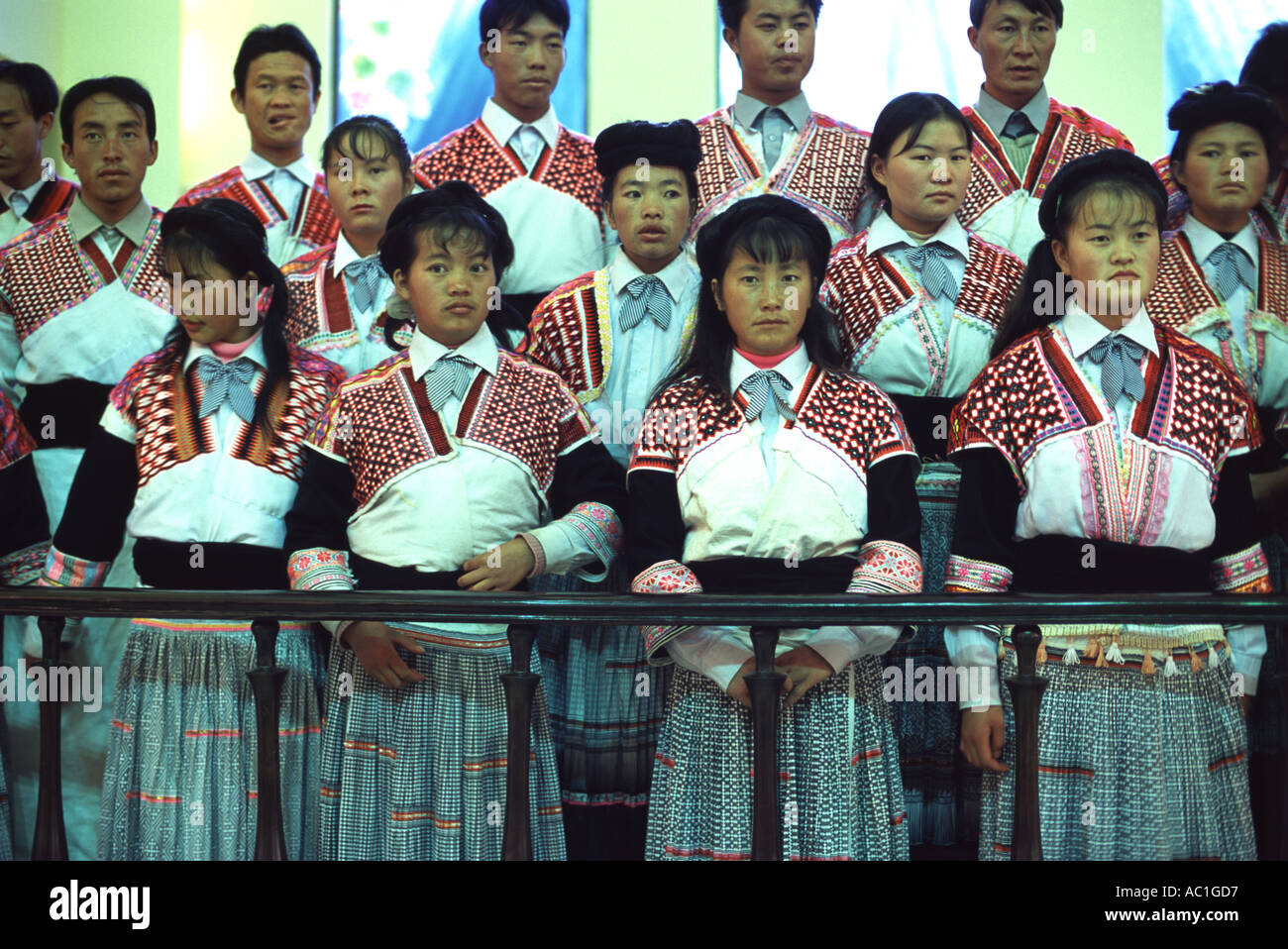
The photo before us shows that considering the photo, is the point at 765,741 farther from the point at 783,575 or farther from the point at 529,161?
the point at 529,161

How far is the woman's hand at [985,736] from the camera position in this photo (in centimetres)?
257

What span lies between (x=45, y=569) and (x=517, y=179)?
4.99 ft

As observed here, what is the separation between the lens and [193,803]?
2.74m

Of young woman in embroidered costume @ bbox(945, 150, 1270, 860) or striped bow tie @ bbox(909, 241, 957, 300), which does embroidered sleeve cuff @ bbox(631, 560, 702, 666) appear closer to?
young woman in embroidered costume @ bbox(945, 150, 1270, 860)

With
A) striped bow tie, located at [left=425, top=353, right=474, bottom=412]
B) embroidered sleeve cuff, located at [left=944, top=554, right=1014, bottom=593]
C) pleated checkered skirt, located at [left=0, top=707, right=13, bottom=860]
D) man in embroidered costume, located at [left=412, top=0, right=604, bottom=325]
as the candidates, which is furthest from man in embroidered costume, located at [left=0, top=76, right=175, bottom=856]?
embroidered sleeve cuff, located at [left=944, top=554, right=1014, bottom=593]

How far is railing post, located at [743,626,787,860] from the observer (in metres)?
2.21

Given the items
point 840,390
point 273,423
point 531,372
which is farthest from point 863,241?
point 273,423

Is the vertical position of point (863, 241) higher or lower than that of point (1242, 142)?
lower

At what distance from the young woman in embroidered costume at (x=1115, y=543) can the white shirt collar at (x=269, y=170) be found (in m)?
2.08

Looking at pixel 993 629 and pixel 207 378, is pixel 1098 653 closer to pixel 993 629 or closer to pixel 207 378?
pixel 993 629

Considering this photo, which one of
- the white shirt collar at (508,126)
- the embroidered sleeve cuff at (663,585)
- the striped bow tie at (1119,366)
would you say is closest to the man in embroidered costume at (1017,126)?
the striped bow tie at (1119,366)

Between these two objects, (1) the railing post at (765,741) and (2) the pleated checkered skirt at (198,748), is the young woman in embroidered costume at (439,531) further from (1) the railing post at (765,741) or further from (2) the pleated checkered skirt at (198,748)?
(1) the railing post at (765,741)

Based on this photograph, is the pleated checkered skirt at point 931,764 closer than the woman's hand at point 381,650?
No

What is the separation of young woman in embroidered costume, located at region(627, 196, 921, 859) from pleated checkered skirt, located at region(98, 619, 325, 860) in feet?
2.33
